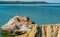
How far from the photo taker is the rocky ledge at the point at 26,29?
23.7 ft

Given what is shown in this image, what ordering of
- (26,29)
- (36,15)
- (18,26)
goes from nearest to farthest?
(26,29) → (18,26) → (36,15)

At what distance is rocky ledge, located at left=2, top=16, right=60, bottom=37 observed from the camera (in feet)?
23.7

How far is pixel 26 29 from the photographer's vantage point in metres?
13.9

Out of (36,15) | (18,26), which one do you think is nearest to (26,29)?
(18,26)

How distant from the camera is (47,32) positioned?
7199 millimetres

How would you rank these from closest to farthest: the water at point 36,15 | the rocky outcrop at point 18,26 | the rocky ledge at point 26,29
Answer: the rocky ledge at point 26,29 → the rocky outcrop at point 18,26 → the water at point 36,15

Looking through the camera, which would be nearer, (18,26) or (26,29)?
(26,29)

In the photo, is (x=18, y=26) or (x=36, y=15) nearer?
(x=18, y=26)

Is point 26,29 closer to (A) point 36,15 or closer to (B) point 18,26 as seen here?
(B) point 18,26

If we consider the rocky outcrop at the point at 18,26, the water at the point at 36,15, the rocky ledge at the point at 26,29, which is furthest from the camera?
the water at the point at 36,15

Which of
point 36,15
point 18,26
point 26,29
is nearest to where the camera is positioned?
point 26,29

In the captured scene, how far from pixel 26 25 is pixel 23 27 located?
0.37 metres

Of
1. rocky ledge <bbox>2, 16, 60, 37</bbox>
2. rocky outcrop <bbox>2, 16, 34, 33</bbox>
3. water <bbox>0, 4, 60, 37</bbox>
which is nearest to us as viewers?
rocky ledge <bbox>2, 16, 60, 37</bbox>

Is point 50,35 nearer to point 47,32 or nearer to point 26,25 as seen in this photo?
point 47,32
